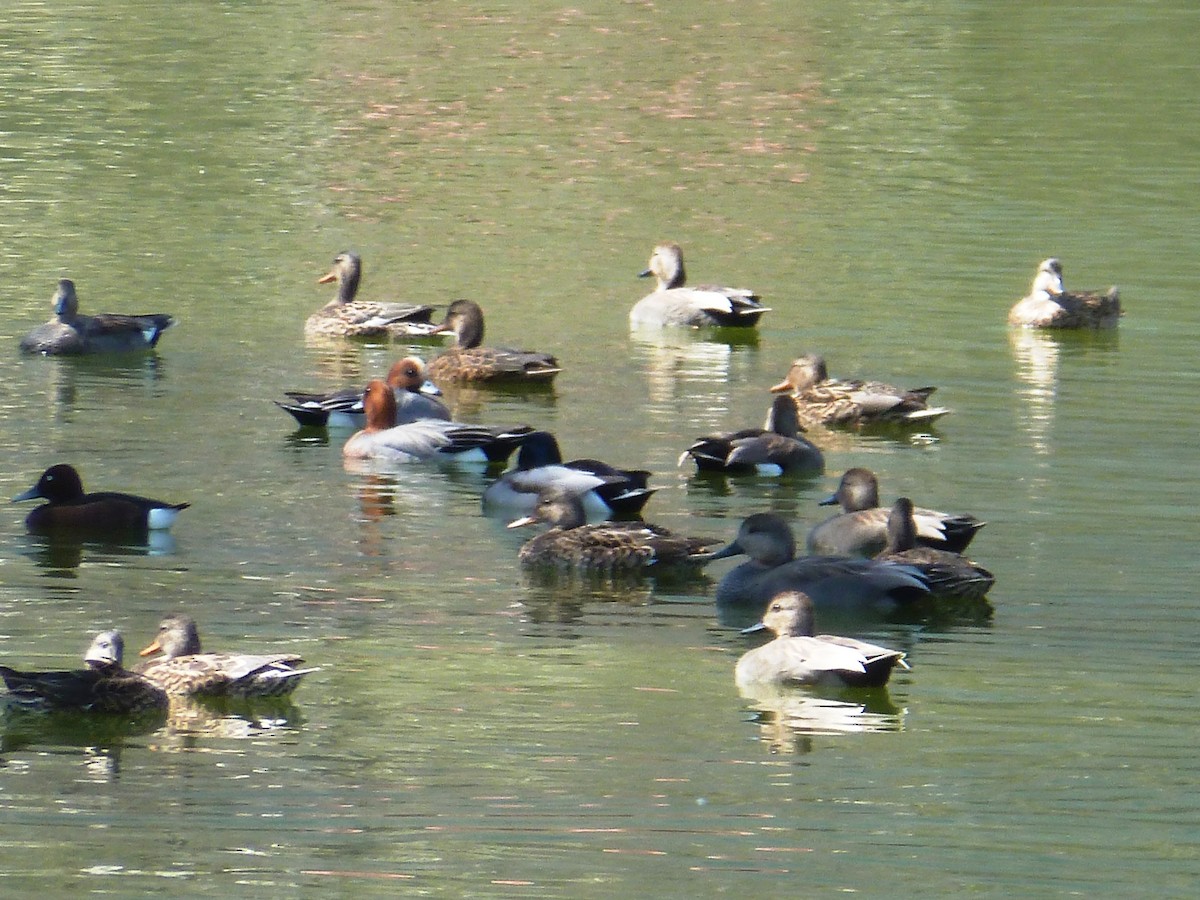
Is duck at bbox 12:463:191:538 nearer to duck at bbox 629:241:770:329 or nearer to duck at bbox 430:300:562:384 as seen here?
duck at bbox 430:300:562:384

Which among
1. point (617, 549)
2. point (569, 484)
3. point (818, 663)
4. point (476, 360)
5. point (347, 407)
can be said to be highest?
point (476, 360)

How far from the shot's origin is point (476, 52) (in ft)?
145

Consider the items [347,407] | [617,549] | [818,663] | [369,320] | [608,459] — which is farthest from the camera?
[369,320]

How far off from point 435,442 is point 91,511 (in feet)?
9.78

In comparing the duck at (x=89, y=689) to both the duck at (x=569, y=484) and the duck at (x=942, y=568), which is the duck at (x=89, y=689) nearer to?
the duck at (x=942, y=568)

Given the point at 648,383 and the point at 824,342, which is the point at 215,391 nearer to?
the point at 648,383

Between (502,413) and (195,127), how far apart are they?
16.5m

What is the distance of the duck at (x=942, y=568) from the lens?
12.9 m

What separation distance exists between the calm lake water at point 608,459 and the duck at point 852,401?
23cm

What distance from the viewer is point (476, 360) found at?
65.1 ft

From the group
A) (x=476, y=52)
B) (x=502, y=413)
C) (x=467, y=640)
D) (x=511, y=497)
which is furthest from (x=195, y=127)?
(x=467, y=640)

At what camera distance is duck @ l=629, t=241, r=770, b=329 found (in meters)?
22.0

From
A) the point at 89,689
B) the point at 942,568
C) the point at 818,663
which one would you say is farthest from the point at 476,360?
the point at 89,689

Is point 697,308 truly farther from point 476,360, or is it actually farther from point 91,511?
point 91,511
